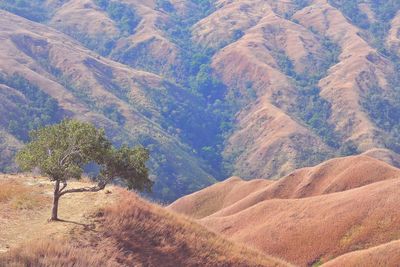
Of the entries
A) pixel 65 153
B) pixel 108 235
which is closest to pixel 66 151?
pixel 65 153

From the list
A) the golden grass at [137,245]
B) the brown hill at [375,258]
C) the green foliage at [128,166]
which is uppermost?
the green foliage at [128,166]

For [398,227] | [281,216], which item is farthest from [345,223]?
[281,216]

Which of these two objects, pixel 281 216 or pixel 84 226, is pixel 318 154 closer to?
pixel 281 216

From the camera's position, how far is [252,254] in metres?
30.7

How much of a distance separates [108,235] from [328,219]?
37.6 metres

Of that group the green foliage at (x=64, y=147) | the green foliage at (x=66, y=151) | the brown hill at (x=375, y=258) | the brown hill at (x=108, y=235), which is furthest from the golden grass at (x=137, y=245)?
the brown hill at (x=375, y=258)

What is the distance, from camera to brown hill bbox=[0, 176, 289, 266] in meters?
20.5

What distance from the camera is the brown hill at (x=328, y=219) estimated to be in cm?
5250

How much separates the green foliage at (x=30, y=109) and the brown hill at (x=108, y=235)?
12877 centimetres

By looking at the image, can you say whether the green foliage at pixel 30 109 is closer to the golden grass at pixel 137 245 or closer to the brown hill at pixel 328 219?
the brown hill at pixel 328 219

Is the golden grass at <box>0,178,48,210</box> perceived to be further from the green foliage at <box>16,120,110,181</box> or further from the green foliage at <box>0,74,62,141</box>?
the green foliage at <box>0,74,62,141</box>

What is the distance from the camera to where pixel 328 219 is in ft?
187

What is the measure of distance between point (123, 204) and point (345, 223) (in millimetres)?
33759

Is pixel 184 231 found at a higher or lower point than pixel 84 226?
lower
